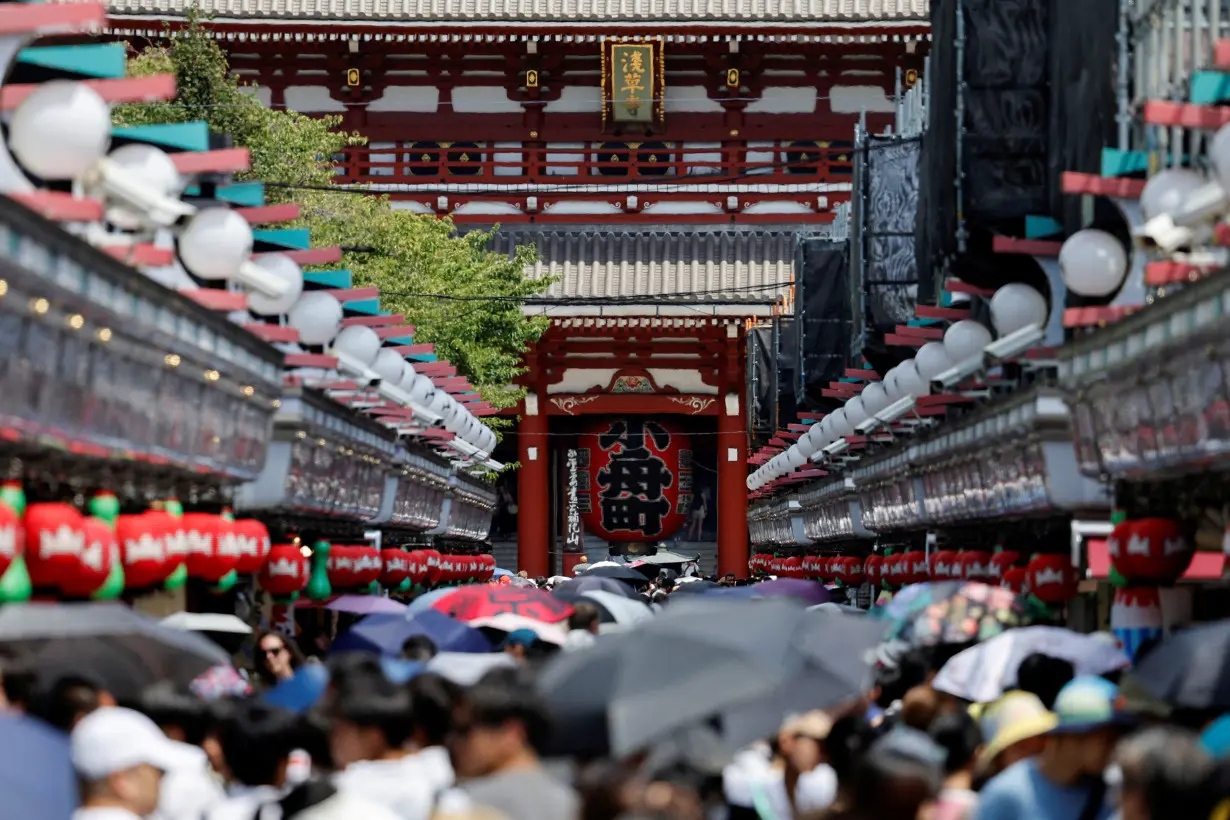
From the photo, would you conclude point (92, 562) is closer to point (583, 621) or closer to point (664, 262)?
point (583, 621)

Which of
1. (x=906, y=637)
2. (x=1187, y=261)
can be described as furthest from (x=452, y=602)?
(x=1187, y=261)

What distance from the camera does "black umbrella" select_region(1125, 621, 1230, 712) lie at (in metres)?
7.59

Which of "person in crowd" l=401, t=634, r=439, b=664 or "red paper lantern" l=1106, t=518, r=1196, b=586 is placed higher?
"red paper lantern" l=1106, t=518, r=1196, b=586

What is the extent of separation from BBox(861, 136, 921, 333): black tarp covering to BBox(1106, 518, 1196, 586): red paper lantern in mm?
11475

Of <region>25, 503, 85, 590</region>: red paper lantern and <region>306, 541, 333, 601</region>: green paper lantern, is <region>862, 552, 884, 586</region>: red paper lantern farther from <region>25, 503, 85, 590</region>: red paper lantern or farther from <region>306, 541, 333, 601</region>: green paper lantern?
<region>25, 503, 85, 590</region>: red paper lantern

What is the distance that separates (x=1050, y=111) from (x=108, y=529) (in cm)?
906

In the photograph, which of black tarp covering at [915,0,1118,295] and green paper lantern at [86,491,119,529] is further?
black tarp covering at [915,0,1118,295]

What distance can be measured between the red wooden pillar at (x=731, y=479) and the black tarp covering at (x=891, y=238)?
20.8 m

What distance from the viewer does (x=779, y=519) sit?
44.9m

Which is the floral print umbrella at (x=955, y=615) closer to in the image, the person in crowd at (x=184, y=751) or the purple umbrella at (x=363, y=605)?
the purple umbrella at (x=363, y=605)

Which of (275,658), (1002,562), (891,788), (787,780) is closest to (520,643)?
(275,658)

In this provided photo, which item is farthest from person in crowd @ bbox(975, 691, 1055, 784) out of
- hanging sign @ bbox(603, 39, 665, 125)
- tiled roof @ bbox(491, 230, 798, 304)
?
hanging sign @ bbox(603, 39, 665, 125)

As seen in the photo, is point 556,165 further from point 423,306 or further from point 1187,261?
point 1187,261

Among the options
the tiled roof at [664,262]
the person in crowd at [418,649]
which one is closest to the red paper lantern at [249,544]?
the person in crowd at [418,649]
